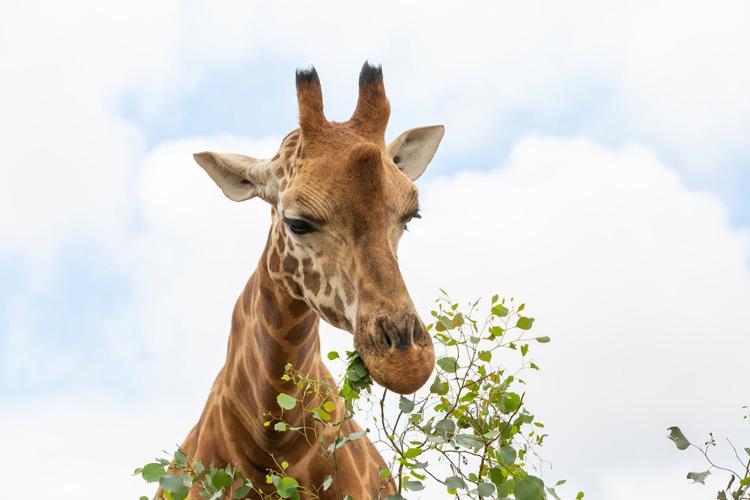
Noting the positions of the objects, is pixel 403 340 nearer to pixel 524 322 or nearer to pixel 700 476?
pixel 524 322

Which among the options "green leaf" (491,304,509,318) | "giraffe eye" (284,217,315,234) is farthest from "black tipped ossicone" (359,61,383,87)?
"green leaf" (491,304,509,318)

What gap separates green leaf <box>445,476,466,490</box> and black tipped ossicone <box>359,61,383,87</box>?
2.67 meters

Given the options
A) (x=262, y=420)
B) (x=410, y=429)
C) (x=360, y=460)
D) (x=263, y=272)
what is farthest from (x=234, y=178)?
(x=410, y=429)

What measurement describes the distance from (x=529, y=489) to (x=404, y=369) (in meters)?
0.85

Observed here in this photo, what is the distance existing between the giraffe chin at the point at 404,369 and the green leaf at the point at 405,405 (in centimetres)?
6

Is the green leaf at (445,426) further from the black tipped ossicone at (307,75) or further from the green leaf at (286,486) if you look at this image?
the black tipped ossicone at (307,75)

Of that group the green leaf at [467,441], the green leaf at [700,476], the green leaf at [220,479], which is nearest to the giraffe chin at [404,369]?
the green leaf at [467,441]

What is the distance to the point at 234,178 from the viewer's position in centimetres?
693

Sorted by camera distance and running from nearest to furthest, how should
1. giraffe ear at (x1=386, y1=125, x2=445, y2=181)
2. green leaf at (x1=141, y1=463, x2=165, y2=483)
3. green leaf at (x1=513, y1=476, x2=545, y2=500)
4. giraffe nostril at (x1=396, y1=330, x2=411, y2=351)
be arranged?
green leaf at (x1=513, y1=476, x2=545, y2=500) → giraffe nostril at (x1=396, y1=330, x2=411, y2=351) → green leaf at (x1=141, y1=463, x2=165, y2=483) → giraffe ear at (x1=386, y1=125, x2=445, y2=181)

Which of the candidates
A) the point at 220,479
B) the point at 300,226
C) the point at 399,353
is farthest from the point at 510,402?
the point at 220,479

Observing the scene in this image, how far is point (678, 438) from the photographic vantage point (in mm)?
5594

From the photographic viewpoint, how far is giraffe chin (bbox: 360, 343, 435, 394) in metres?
4.95

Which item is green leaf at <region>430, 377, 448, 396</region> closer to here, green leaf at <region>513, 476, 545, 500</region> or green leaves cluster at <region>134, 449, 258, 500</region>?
green leaf at <region>513, 476, 545, 500</region>

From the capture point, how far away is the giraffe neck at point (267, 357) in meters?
6.42
